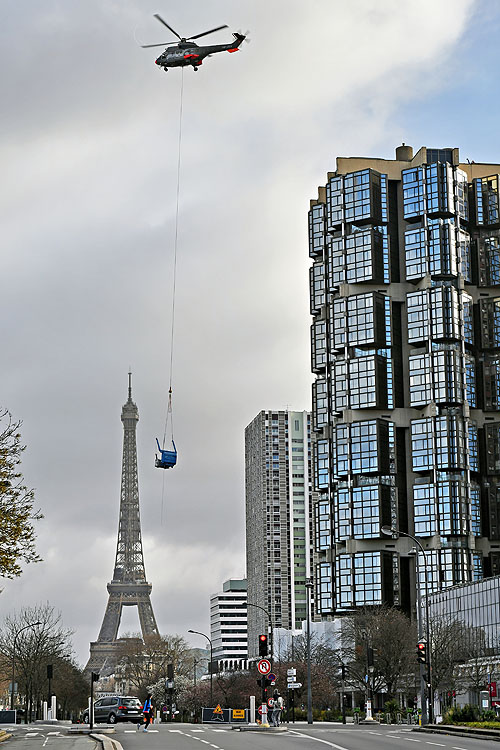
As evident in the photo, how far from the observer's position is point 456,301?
461ft

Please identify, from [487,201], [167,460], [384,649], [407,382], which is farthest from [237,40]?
[487,201]

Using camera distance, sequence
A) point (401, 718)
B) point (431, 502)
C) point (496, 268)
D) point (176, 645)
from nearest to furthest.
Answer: point (401, 718) < point (431, 502) < point (496, 268) < point (176, 645)

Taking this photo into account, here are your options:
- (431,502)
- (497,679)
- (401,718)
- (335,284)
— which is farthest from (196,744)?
(335,284)

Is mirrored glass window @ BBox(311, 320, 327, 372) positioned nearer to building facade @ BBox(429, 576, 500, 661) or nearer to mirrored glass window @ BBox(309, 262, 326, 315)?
mirrored glass window @ BBox(309, 262, 326, 315)

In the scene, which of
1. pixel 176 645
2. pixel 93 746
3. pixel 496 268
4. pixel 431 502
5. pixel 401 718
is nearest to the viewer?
pixel 93 746

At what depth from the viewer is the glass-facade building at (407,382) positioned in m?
135

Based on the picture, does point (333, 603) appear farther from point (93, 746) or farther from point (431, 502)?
point (93, 746)

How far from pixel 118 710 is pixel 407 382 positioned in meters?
82.1

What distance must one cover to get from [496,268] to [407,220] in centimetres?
1315

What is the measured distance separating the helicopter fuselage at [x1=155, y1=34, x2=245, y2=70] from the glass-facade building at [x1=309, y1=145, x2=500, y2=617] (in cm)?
9791

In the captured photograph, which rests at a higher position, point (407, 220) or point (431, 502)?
point (407, 220)

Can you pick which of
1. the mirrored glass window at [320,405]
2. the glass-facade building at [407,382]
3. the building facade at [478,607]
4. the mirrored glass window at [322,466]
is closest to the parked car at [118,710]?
the building facade at [478,607]

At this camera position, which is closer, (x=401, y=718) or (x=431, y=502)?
(x=401, y=718)

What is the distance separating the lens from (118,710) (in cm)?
6869
